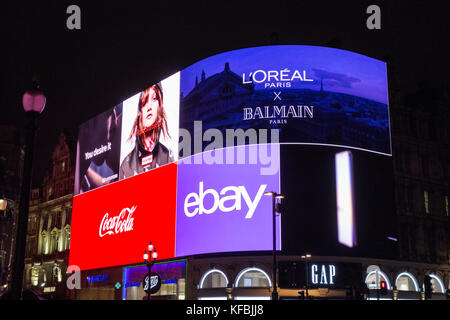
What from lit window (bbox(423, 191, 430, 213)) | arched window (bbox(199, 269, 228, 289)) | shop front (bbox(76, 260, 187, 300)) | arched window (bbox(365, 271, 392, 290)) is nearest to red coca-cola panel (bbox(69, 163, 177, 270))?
shop front (bbox(76, 260, 187, 300))

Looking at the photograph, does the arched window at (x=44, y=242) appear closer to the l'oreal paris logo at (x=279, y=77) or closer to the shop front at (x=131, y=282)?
the shop front at (x=131, y=282)

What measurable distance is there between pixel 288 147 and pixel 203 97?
30.3 ft

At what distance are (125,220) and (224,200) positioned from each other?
49.4ft

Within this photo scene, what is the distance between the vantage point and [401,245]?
5225 centimetres

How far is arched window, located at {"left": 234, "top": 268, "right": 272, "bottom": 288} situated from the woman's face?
59.4 feet

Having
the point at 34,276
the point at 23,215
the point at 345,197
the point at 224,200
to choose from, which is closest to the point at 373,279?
the point at 345,197

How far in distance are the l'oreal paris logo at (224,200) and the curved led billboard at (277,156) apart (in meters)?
0.08

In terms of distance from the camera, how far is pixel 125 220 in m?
59.1

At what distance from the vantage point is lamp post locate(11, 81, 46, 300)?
10.6 metres

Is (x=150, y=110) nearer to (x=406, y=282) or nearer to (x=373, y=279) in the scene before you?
(x=373, y=279)

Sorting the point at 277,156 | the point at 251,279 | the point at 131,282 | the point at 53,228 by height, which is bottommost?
the point at 251,279
